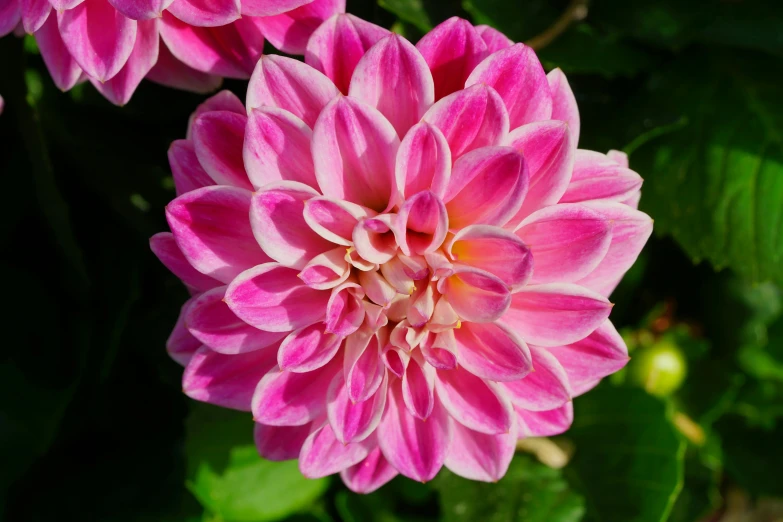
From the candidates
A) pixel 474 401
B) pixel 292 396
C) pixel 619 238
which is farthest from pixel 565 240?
pixel 292 396

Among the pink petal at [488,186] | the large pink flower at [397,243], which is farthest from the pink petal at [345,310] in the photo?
the pink petal at [488,186]

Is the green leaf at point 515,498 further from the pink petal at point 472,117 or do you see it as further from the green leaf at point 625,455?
the pink petal at point 472,117

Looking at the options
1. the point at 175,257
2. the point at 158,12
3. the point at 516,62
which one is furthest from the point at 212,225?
the point at 516,62

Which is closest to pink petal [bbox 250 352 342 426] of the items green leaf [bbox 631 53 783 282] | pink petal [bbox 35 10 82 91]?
pink petal [bbox 35 10 82 91]

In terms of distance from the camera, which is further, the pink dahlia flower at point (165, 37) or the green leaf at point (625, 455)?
the green leaf at point (625, 455)

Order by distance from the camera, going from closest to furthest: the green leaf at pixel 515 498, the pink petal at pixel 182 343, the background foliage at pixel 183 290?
the pink petal at pixel 182 343
the background foliage at pixel 183 290
the green leaf at pixel 515 498

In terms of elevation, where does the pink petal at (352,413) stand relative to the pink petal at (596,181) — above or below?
below

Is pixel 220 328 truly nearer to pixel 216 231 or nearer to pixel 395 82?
pixel 216 231

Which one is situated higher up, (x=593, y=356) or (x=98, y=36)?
(x=98, y=36)
